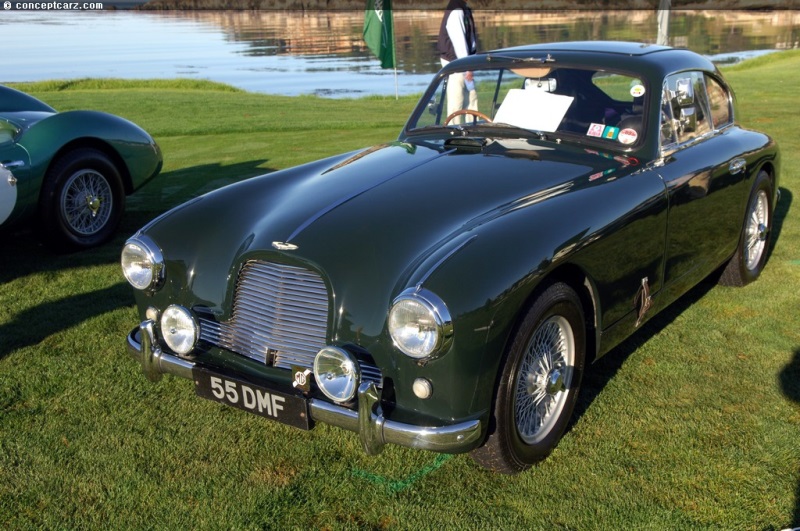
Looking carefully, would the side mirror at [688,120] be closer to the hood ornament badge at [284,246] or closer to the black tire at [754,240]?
the black tire at [754,240]

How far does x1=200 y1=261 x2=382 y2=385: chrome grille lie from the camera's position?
10.9ft

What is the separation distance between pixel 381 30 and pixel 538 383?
15649 mm

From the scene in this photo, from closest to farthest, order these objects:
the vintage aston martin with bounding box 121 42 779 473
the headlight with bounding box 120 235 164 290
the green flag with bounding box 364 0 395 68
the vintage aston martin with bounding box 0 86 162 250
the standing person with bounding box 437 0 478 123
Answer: the vintage aston martin with bounding box 121 42 779 473 → the headlight with bounding box 120 235 164 290 → the vintage aston martin with bounding box 0 86 162 250 → the standing person with bounding box 437 0 478 123 → the green flag with bounding box 364 0 395 68

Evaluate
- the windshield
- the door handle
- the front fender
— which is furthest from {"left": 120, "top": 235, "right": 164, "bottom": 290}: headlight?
the door handle

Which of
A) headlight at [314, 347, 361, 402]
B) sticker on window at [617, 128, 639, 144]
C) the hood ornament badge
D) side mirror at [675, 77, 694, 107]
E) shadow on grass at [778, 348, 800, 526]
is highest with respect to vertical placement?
side mirror at [675, 77, 694, 107]

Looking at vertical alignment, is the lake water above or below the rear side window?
below

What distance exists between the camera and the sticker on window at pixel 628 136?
437cm

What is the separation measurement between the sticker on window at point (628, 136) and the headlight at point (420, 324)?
6.27 ft

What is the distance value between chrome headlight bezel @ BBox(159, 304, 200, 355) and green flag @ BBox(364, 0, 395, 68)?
14877mm

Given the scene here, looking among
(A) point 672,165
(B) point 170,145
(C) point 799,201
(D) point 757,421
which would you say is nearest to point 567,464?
(D) point 757,421

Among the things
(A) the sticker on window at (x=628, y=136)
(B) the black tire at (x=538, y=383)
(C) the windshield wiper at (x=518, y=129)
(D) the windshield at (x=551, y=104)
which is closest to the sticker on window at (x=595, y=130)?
(D) the windshield at (x=551, y=104)

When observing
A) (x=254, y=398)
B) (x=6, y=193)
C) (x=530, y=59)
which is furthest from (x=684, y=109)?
(x=6, y=193)

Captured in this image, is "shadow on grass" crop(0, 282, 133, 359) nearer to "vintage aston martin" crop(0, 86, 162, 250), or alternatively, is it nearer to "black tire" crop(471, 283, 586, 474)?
"vintage aston martin" crop(0, 86, 162, 250)

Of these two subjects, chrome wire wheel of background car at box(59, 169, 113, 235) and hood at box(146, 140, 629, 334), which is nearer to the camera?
hood at box(146, 140, 629, 334)
